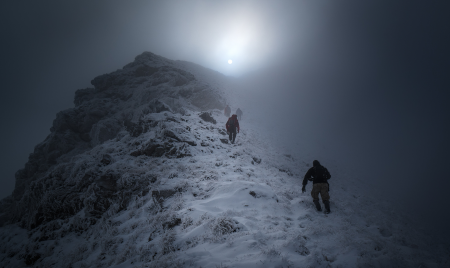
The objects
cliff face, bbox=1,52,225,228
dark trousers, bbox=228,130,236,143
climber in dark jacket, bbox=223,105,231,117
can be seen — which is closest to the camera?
dark trousers, bbox=228,130,236,143

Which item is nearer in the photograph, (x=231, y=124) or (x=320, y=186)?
(x=320, y=186)

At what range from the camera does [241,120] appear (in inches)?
1055

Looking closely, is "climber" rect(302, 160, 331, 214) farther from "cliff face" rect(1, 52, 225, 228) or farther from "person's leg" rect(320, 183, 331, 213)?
"cliff face" rect(1, 52, 225, 228)

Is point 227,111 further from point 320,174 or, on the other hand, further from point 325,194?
point 325,194

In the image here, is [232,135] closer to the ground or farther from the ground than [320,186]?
farther from the ground

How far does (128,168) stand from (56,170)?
6.82m

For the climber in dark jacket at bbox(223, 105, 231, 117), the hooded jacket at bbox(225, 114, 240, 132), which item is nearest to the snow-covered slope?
the hooded jacket at bbox(225, 114, 240, 132)

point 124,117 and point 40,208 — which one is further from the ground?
Answer: point 124,117

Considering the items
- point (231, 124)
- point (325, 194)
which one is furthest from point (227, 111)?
point (325, 194)

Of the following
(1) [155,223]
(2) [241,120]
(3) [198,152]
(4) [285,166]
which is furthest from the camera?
(2) [241,120]

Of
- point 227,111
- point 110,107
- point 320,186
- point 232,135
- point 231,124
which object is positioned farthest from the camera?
point 110,107

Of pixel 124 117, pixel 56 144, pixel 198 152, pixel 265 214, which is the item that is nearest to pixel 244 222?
pixel 265 214

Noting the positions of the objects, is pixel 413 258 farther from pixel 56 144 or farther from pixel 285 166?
pixel 56 144

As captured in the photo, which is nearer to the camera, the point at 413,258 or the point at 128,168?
the point at 413,258
